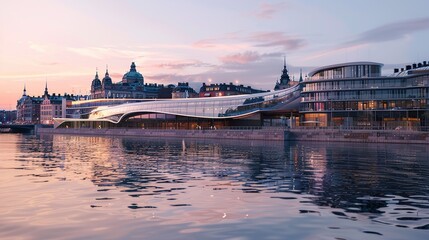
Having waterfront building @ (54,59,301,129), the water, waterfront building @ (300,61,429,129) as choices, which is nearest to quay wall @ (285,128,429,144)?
waterfront building @ (300,61,429,129)

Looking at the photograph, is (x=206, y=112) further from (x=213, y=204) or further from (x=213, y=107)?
(x=213, y=204)

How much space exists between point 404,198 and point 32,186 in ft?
64.9

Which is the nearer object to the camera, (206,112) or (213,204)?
(213,204)

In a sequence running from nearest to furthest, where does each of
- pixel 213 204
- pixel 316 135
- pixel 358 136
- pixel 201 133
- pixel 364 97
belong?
pixel 213 204 < pixel 358 136 < pixel 316 135 < pixel 364 97 < pixel 201 133

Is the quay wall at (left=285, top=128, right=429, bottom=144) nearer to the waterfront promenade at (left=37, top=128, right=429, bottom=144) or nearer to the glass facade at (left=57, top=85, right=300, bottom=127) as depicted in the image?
the waterfront promenade at (left=37, top=128, right=429, bottom=144)

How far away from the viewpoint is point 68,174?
3325 centimetres

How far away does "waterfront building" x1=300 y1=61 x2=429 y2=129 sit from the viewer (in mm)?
112250

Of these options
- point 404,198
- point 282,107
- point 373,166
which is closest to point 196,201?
point 404,198

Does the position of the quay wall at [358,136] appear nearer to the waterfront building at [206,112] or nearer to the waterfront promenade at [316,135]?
the waterfront promenade at [316,135]

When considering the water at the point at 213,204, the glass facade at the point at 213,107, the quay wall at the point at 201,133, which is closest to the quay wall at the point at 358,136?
the quay wall at the point at 201,133

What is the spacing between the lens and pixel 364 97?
117062mm

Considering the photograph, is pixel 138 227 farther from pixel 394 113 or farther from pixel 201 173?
pixel 394 113

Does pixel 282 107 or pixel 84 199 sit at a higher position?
pixel 282 107

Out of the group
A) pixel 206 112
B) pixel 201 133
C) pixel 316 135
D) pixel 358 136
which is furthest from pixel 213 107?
pixel 358 136
